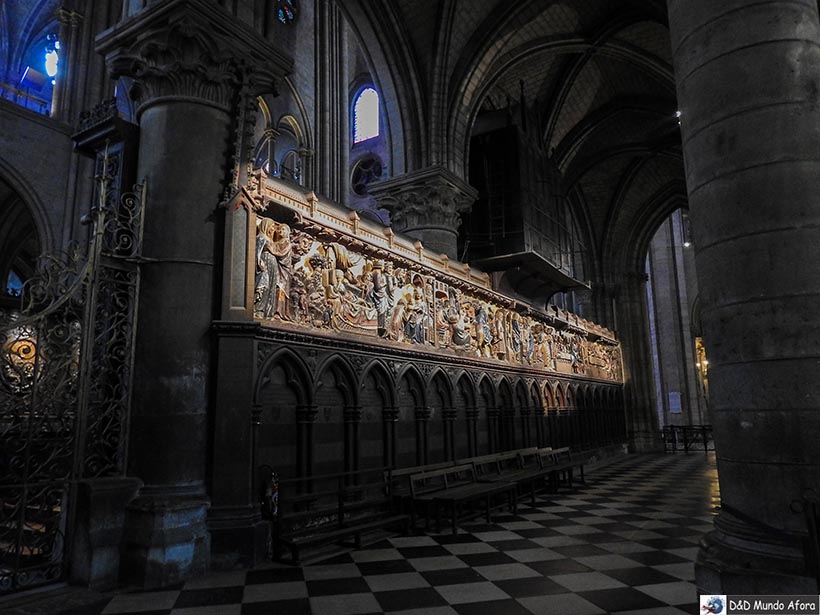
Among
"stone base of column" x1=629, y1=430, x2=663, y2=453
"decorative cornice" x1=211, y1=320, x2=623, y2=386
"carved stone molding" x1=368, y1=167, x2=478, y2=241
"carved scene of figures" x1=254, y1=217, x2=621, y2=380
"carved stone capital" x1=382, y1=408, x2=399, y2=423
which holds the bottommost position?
"stone base of column" x1=629, y1=430, x2=663, y2=453

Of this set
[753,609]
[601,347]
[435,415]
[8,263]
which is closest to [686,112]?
[753,609]

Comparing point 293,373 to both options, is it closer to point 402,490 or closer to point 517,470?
point 402,490

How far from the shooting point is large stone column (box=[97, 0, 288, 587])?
17.4ft

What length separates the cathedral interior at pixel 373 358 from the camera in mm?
3811

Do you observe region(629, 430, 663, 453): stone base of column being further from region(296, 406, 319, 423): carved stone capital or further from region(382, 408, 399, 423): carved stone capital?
region(296, 406, 319, 423): carved stone capital

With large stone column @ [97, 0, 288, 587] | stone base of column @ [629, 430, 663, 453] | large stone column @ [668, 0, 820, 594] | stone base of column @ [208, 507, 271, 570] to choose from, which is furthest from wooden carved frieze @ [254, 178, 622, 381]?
stone base of column @ [629, 430, 663, 453]

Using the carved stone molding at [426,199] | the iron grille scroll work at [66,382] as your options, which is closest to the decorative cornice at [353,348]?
the iron grille scroll work at [66,382]

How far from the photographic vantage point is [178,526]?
5102 millimetres

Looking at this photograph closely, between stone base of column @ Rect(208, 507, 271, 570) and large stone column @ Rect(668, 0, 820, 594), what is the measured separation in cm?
393

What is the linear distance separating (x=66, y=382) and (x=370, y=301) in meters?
4.12

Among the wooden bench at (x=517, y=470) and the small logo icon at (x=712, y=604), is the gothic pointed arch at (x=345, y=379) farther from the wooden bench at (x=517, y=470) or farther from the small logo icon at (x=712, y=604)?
the small logo icon at (x=712, y=604)

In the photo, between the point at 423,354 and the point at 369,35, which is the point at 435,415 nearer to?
the point at 423,354

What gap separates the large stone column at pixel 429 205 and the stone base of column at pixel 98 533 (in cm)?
833

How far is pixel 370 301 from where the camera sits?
8195 millimetres
